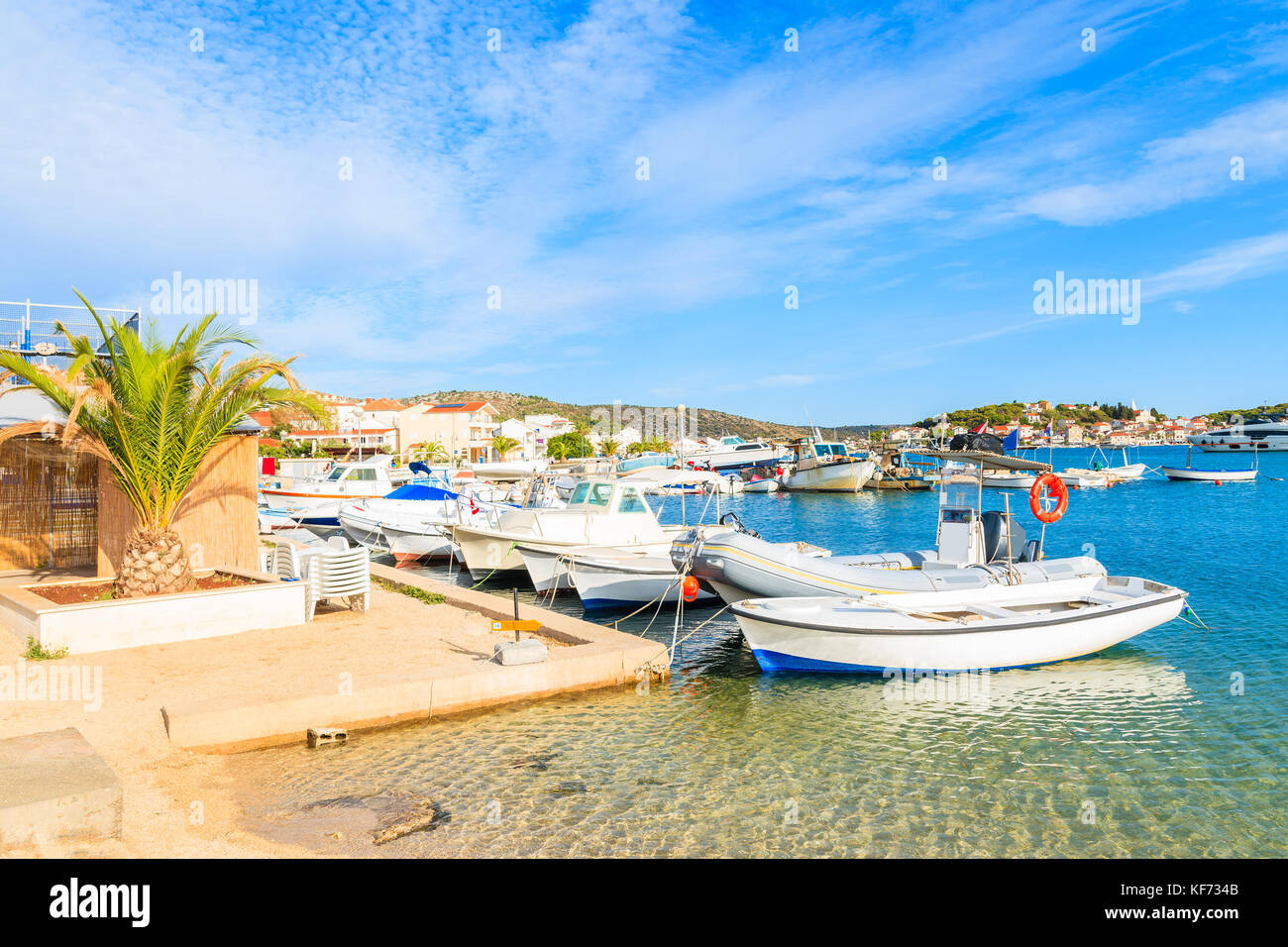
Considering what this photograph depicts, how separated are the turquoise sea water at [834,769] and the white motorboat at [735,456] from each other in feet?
206

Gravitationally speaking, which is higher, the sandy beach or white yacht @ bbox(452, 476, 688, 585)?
white yacht @ bbox(452, 476, 688, 585)

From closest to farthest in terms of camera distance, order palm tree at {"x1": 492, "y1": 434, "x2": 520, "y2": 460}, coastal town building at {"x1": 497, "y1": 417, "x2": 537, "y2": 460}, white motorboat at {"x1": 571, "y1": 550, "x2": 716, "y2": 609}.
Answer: white motorboat at {"x1": 571, "y1": 550, "x2": 716, "y2": 609}, palm tree at {"x1": 492, "y1": 434, "x2": 520, "y2": 460}, coastal town building at {"x1": 497, "y1": 417, "x2": 537, "y2": 460}

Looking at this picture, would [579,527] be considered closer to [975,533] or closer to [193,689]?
[975,533]

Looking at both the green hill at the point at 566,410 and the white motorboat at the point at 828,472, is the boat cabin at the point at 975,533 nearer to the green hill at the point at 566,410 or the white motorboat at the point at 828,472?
the white motorboat at the point at 828,472

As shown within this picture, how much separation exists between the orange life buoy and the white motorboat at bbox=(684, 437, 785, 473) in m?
58.5

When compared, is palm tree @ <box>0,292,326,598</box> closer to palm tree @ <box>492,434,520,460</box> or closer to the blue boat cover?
the blue boat cover

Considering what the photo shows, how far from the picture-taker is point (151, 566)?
10.8 metres

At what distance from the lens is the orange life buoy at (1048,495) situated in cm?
1417

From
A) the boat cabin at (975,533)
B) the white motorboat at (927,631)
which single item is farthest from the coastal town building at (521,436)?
the white motorboat at (927,631)

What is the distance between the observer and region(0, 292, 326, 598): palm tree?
10.6m

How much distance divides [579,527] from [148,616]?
31.6 ft

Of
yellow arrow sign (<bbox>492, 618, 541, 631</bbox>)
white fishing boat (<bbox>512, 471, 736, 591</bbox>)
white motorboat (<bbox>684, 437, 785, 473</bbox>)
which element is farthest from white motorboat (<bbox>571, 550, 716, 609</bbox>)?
white motorboat (<bbox>684, 437, 785, 473</bbox>)
